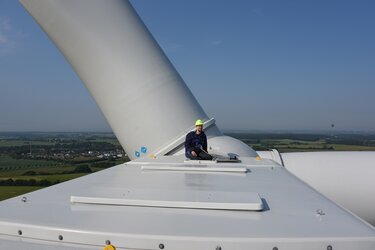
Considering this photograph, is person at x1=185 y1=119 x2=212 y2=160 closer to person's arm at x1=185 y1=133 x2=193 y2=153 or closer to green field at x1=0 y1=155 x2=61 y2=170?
person's arm at x1=185 y1=133 x2=193 y2=153

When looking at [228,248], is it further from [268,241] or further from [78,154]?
[78,154]

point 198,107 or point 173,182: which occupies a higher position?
point 198,107

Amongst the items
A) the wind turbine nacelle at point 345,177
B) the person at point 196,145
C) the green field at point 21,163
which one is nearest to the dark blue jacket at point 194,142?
the person at point 196,145

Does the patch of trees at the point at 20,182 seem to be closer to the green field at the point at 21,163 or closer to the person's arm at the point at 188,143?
the green field at the point at 21,163

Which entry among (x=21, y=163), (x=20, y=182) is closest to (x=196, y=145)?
(x=20, y=182)

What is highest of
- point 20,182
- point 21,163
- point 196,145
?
point 21,163

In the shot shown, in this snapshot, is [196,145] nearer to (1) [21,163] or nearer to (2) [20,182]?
(2) [20,182]

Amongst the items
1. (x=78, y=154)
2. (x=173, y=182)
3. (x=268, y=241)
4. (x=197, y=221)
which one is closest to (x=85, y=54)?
(x=173, y=182)
